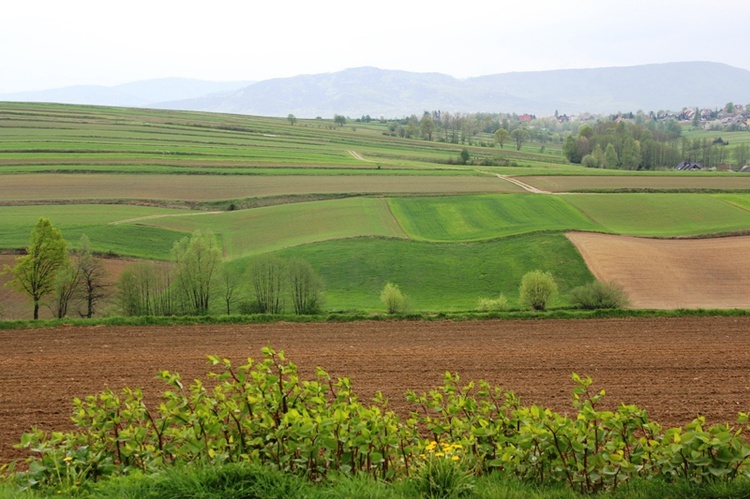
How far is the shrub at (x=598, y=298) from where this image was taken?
31.2 m

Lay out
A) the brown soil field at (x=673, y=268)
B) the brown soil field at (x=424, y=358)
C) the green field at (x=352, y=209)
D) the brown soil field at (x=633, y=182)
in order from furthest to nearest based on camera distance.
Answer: the brown soil field at (x=633, y=182) → the green field at (x=352, y=209) → the brown soil field at (x=673, y=268) → the brown soil field at (x=424, y=358)

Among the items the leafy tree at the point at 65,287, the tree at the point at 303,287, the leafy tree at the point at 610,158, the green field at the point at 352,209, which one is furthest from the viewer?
the leafy tree at the point at 610,158

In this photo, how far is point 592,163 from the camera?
124 m

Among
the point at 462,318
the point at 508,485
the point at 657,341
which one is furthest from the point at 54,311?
the point at 508,485

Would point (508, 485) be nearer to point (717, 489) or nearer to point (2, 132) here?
point (717, 489)

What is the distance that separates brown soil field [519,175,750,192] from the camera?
78812 mm

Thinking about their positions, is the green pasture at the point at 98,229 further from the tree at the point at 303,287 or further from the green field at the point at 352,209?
the tree at the point at 303,287

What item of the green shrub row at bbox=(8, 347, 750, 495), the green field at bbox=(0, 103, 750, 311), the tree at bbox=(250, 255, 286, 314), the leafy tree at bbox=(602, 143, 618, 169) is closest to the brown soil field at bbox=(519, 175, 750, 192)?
the green field at bbox=(0, 103, 750, 311)

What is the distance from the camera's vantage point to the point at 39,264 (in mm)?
34094

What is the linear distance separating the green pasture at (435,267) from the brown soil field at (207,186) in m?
23.6

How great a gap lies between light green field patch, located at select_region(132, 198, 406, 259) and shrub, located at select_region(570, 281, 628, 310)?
83.4 ft

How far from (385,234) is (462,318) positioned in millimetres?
30944

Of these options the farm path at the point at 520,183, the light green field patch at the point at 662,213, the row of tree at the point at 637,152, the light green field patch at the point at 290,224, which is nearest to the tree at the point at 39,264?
the light green field patch at the point at 290,224

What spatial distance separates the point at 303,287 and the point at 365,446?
31699mm
